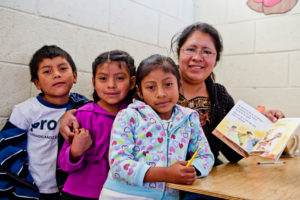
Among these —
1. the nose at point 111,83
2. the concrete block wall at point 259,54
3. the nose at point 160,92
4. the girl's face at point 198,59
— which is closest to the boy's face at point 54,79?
the nose at point 111,83

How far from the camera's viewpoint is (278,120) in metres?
1.44

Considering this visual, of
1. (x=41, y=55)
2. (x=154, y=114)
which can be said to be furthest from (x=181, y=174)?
(x=41, y=55)

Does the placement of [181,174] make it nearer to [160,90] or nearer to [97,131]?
[160,90]

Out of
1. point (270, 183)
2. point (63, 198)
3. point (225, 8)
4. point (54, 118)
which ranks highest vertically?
point (225, 8)

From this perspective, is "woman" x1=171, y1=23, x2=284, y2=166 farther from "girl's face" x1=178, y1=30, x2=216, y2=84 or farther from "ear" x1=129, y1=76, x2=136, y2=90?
"ear" x1=129, y1=76, x2=136, y2=90

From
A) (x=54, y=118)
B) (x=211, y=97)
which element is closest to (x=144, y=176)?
(x=54, y=118)

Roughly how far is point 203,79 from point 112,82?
0.59m

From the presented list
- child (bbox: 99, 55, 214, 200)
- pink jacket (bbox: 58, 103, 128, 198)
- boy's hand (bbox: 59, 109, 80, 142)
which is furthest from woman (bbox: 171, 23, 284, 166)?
boy's hand (bbox: 59, 109, 80, 142)

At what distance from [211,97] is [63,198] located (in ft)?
3.16

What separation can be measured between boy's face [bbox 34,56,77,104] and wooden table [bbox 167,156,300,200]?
2.62 feet

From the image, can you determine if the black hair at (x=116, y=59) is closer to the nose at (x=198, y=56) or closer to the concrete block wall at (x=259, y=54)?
the nose at (x=198, y=56)

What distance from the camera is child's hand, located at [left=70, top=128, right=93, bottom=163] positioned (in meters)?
1.28

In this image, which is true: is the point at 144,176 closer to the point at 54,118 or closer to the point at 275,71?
the point at 54,118

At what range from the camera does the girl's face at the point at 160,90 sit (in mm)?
1263
